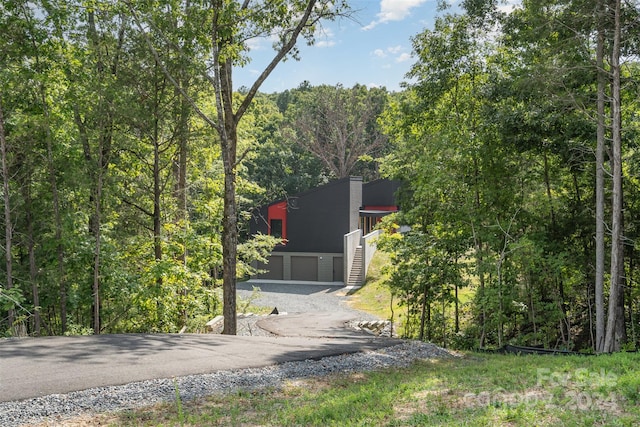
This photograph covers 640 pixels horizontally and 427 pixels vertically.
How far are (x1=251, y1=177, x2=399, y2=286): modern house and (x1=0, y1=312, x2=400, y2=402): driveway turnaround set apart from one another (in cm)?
2061

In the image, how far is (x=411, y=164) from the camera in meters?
15.2

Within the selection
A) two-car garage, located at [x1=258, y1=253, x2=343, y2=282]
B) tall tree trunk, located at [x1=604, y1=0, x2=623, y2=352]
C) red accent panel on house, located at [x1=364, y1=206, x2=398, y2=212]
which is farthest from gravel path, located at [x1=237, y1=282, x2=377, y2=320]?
tall tree trunk, located at [x1=604, y1=0, x2=623, y2=352]

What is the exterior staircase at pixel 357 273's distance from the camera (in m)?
30.0

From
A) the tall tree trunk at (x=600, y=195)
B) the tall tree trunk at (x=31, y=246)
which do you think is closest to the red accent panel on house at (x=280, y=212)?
the tall tree trunk at (x=31, y=246)

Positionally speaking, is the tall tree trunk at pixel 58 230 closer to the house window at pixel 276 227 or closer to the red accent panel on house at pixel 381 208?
the house window at pixel 276 227

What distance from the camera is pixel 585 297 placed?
13352mm

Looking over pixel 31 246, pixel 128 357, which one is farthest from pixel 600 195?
pixel 31 246

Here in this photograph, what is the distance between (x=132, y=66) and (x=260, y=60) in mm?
3639

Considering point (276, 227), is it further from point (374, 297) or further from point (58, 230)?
point (58, 230)

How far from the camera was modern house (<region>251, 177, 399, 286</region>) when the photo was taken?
31188 mm

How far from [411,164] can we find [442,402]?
34.1 ft

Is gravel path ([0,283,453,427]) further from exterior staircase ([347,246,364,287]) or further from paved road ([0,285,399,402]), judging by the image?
exterior staircase ([347,246,364,287])

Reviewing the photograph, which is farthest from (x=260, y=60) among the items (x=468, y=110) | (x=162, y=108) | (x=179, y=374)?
(x=179, y=374)

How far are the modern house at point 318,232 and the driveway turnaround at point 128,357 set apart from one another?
67.6ft
